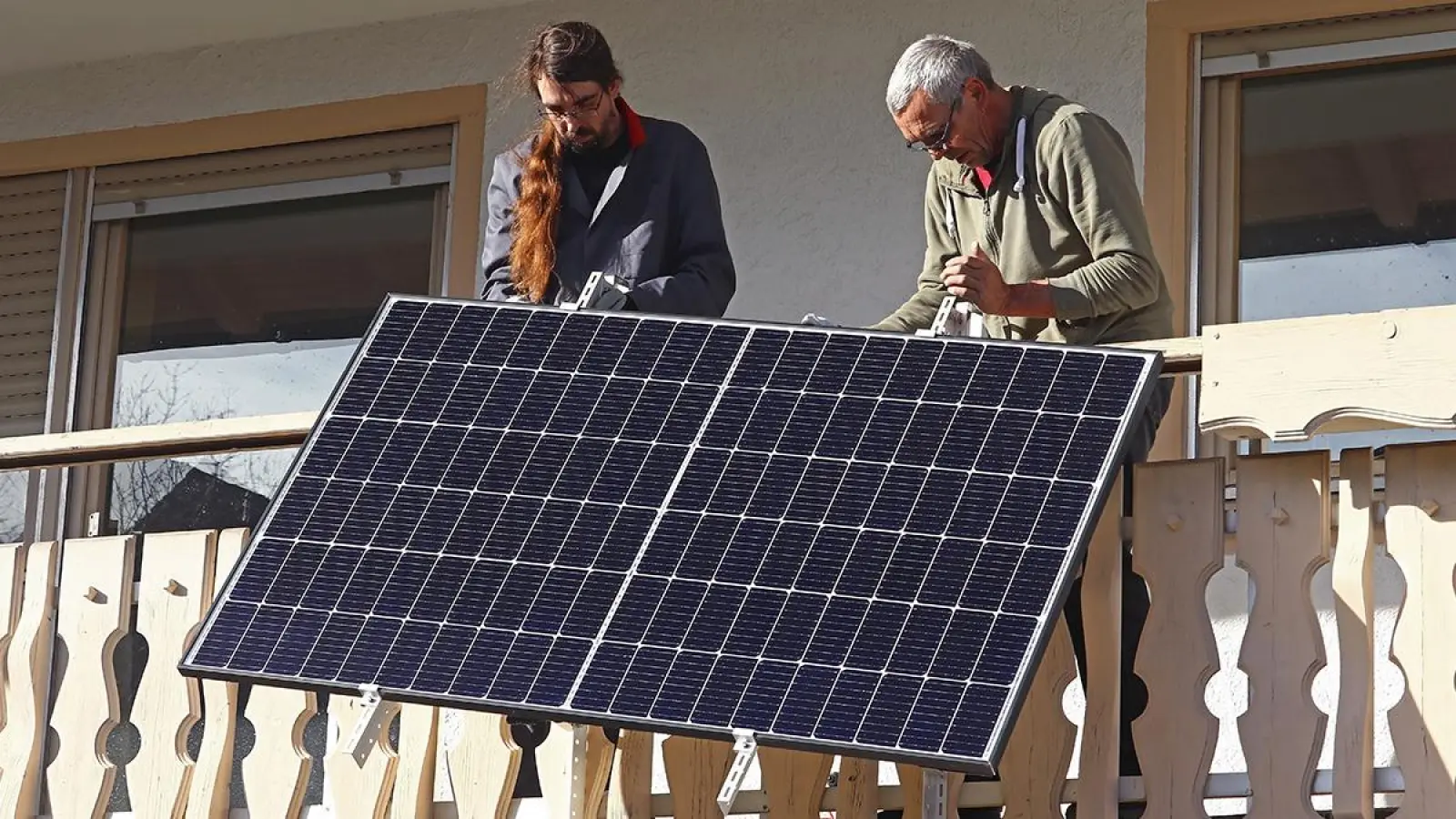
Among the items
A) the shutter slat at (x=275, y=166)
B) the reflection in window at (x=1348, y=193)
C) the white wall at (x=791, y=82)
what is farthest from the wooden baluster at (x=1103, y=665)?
the shutter slat at (x=275, y=166)

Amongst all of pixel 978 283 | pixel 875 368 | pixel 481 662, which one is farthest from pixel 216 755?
pixel 978 283

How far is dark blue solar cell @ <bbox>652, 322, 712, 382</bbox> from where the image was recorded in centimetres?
563

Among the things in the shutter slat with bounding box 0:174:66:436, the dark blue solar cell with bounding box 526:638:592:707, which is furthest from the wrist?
the shutter slat with bounding box 0:174:66:436

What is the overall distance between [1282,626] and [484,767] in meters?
1.88

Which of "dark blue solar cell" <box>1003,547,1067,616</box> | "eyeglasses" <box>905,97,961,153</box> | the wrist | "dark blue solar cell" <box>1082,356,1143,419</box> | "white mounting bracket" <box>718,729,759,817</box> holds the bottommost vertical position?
"white mounting bracket" <box>718,729,759,817</box>

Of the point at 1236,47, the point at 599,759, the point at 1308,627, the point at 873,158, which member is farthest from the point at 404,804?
the point at 1236,47

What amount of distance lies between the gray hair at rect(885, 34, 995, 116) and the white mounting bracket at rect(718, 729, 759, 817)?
1.89m

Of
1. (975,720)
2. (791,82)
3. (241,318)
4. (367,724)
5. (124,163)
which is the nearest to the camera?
(975,720)

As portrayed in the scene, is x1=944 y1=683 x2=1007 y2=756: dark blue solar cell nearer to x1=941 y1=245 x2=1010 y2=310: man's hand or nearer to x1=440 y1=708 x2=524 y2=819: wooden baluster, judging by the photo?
x1=941 y1=245 x2=1010 y2=310: man's hand

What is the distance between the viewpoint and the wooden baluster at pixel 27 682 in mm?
6586

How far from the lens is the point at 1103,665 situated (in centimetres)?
564

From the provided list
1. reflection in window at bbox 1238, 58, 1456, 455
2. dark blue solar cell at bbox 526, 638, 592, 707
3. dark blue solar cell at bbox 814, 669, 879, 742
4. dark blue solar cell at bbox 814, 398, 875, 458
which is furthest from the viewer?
reflection in window at bbox 1238, 58, 1456, 455

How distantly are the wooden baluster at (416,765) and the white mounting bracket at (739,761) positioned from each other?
1445 mm

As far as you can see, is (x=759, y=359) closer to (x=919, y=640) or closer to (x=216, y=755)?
(x=919, y=640)
